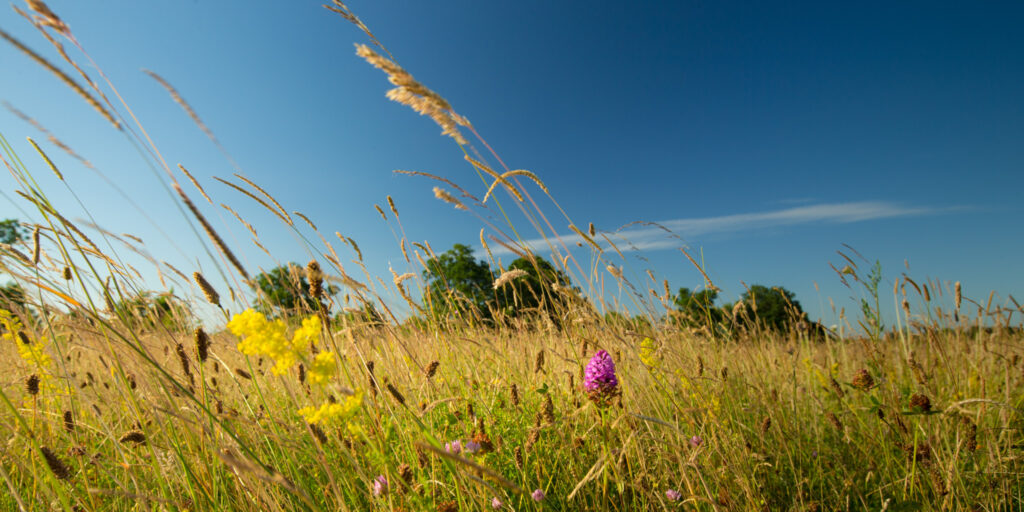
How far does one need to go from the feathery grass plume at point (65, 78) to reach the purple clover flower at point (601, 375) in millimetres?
2031

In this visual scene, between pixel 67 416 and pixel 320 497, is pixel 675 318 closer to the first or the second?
pixel 320 497

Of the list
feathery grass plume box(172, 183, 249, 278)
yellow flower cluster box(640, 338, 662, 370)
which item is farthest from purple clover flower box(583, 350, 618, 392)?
feathery grass plume box(172, 183, 249, 278)

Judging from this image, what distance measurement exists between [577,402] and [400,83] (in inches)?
64.3

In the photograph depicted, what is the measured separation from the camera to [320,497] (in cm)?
173

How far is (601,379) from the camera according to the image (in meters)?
1.76

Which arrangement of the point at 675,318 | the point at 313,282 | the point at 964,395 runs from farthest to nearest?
the point at 675,318, the point at 964,395, the point at 313,282

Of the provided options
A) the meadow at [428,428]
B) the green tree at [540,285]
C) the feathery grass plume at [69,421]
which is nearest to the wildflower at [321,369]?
the meadow at [428,428]

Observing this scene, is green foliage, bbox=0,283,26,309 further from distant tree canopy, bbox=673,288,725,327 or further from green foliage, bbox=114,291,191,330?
distant tree canopy, bbox=673,288,725,327

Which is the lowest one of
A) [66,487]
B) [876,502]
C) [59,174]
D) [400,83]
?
[876,502]

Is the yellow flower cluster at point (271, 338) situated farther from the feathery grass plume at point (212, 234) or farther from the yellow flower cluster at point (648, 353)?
the yellow flower cluster at point (648, 353)

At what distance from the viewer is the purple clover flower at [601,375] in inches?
68.7

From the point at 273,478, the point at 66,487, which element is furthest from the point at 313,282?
the point at 66,487

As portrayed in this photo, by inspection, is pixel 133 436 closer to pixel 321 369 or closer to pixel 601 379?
pixel 321 369

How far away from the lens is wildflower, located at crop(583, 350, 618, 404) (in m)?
1.73
